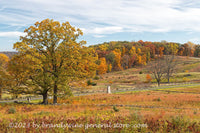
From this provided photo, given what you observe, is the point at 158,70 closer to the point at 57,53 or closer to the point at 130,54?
the point at 130,54

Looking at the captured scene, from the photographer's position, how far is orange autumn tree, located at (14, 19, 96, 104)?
23.3 meters

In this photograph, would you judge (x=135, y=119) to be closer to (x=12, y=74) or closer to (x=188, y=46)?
(x=12, y=74)

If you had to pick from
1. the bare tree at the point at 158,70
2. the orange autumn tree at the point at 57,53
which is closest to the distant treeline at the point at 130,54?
the bare tree at the point at 158,70

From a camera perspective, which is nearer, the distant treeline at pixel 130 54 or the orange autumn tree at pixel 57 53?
the orange autumn tree at pixel 57 53

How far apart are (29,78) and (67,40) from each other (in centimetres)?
671

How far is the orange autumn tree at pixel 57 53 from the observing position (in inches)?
916

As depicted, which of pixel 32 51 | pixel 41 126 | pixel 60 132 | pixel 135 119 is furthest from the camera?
pixel 32 51

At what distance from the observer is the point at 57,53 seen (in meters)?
23.5

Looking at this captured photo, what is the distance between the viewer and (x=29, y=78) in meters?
23.5

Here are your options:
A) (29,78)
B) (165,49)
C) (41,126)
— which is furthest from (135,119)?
(165,49)

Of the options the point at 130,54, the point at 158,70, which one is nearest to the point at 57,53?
the point at 158,70

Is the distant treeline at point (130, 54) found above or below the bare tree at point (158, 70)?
above

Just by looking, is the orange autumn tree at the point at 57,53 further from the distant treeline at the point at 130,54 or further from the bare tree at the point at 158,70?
the distant treeline at the point at 130,54

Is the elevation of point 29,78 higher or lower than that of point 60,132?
higher
